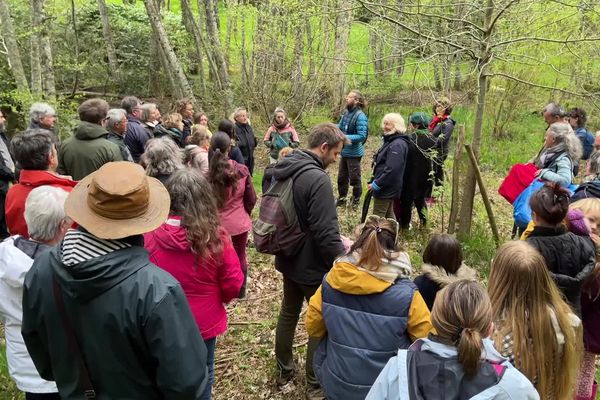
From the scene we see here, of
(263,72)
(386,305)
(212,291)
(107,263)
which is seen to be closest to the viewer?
(107,263)

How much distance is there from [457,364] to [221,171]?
9.42 ft

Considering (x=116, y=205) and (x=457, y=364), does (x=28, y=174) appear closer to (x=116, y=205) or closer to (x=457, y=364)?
(x=116, y=205)

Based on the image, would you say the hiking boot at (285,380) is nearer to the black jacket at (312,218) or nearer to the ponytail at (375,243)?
the black jacket at (312,218)

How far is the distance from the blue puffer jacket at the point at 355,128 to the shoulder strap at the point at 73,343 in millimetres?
5632

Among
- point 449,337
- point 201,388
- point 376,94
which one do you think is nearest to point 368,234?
point 449,337

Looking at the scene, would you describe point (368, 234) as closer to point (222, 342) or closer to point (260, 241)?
point (260, 241)

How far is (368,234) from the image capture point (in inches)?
98.4

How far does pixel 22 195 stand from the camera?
3.48 metres

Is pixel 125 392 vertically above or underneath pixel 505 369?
underneath

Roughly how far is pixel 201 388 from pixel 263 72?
10.9m

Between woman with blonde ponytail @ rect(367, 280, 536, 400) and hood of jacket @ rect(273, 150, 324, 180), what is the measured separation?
168 centimetres

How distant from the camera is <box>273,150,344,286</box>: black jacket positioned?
10.7 feet

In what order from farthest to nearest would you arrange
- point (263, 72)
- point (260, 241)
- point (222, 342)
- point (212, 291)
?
point (263, 72) → point (222, 342) → point (260, 241) → point (212, 291)

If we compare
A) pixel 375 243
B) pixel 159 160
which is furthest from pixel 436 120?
pixel 375 243
